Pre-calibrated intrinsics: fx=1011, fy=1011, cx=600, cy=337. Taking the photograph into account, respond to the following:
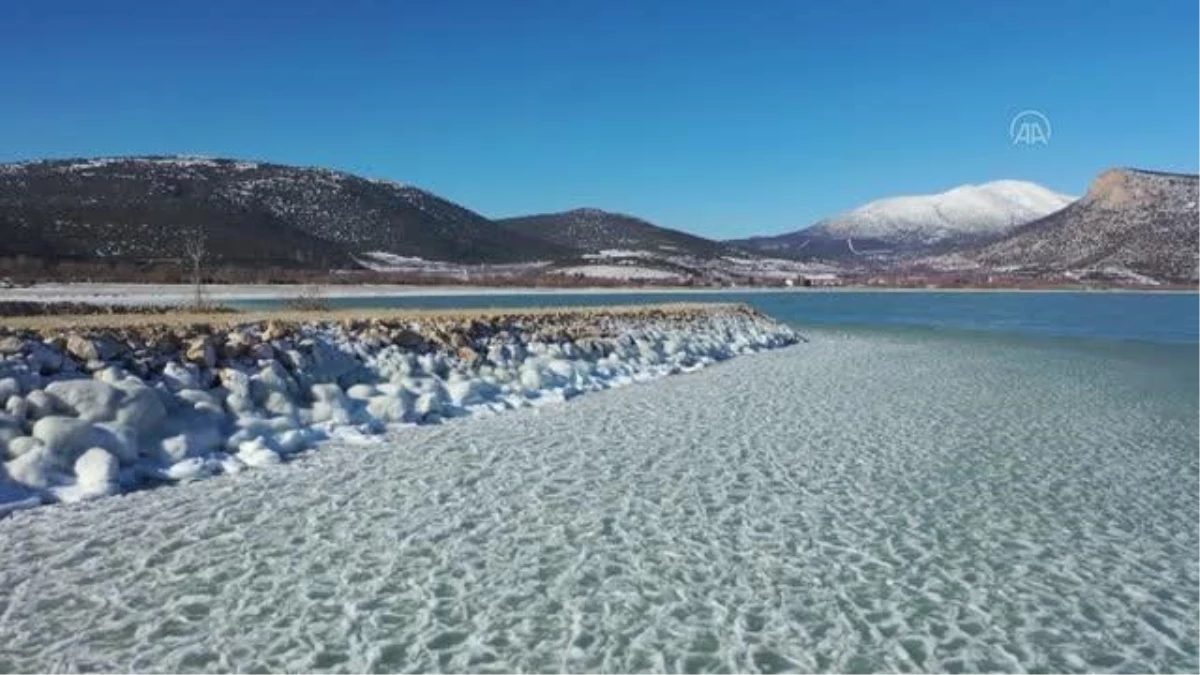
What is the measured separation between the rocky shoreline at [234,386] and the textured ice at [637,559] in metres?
0.80

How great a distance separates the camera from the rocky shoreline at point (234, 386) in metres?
11.2

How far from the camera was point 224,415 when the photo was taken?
13664 millimetres

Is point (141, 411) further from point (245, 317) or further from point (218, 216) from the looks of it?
Result: point (218, 216)

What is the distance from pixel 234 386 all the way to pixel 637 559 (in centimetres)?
824

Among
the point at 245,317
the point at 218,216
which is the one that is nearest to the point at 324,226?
the point at 218,216

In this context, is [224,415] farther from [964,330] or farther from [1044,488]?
[964,330]

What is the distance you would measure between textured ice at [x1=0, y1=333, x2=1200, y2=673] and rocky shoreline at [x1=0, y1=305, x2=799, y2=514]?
0.80 metres

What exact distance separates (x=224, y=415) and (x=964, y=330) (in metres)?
40.4

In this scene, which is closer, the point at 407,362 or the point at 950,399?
the point at 407,362

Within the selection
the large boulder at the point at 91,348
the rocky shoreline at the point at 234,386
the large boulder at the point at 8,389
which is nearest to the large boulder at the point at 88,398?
the rocky shoreline at the point at 234,386

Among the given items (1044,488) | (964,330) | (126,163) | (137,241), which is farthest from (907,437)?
(126,163)

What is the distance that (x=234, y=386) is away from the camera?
14.5 meters

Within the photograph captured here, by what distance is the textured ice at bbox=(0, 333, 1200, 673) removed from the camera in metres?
6.66

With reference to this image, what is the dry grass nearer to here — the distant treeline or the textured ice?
the textured ice
